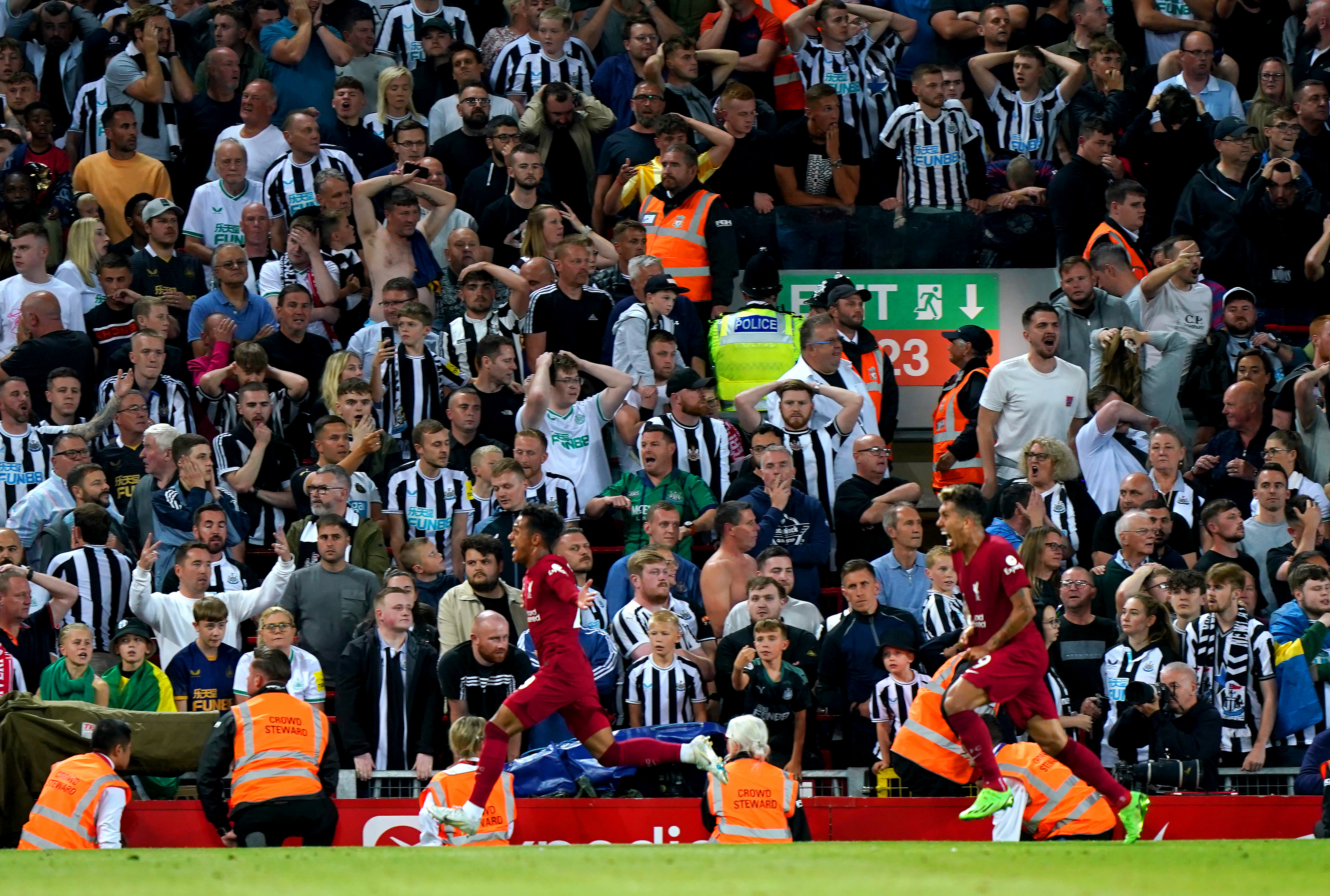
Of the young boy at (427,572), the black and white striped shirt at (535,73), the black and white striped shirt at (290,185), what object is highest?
the black and white striped shirt at (535,73)

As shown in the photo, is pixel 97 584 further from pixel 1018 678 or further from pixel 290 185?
pixel 1018 678

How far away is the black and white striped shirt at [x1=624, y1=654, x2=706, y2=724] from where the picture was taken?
10281 mm

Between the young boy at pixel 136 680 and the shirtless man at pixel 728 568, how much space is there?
10.3 feet

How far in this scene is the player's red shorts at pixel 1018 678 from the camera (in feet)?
28.4

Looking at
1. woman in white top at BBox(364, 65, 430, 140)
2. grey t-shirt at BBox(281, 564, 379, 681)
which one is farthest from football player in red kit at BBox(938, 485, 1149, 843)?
woman in white top at BBox(364, 65, 430, 140)

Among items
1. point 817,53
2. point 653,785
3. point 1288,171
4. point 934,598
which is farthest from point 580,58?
point 653,785

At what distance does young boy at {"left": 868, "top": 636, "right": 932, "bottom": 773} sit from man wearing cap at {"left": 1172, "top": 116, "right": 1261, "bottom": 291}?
559cm

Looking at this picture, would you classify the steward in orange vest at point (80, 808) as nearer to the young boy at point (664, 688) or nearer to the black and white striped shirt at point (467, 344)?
the young boy at point (664, 688)

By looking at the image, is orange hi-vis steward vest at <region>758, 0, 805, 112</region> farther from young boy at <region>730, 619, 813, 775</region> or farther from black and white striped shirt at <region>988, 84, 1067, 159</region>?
young boy at <region>730, 619, 813, 775</region>

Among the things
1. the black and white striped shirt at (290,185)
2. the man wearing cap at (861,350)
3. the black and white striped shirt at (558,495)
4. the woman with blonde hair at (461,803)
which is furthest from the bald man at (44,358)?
the woman with blonde hair at (461,803)

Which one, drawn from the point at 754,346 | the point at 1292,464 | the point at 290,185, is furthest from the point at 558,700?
the point at 290,185

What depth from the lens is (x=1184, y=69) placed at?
15328 millimetres

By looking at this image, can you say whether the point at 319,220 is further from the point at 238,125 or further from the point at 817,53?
the point at 817,53

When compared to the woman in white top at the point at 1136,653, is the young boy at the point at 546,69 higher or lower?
higher
